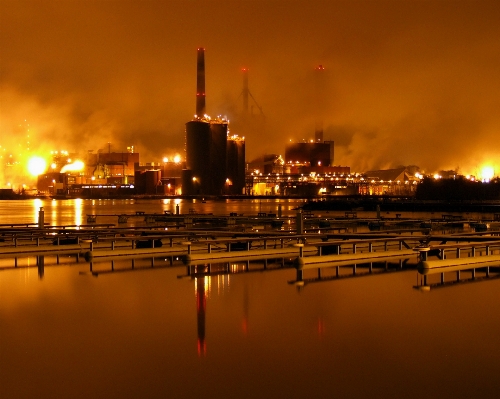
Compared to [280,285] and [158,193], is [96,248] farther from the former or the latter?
[158,193]

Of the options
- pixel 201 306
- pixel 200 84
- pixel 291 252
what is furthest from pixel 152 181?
pixel 201 306

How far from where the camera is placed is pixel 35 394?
6.74 m

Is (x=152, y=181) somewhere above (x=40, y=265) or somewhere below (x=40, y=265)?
above

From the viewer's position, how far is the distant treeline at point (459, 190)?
273 ft

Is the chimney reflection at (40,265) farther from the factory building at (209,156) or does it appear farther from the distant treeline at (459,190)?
the factory building at (209,156)

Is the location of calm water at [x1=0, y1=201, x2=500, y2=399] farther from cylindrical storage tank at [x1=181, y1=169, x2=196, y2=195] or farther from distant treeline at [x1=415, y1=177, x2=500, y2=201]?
cylindrical storage tank at [x1=181, y1=169, x2=196, y2=195]

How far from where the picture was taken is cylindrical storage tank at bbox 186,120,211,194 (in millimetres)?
157375

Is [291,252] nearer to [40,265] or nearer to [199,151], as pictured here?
[40,265]

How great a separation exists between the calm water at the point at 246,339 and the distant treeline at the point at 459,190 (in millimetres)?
72338

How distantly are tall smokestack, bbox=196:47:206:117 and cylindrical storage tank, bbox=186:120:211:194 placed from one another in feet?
33.3

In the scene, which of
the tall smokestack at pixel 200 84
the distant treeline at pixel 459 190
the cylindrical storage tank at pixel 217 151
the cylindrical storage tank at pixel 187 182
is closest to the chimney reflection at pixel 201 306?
the distant treeline at pixel 459 190

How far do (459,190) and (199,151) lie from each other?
82.6 metres

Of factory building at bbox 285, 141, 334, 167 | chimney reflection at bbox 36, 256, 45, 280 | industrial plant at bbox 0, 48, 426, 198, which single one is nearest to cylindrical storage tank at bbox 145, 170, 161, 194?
industrial plant at bbox 0, 48, 426, 198

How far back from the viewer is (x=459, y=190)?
84125mm
